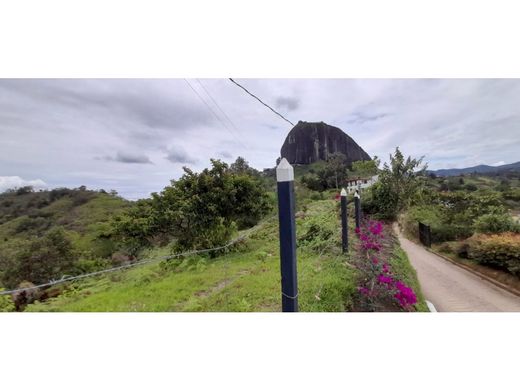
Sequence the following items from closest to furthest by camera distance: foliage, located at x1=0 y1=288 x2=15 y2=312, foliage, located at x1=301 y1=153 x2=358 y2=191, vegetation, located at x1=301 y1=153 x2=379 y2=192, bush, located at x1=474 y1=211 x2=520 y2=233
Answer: foliage, located at x1=0 y1=288 x2=15 y2=312, bush, located at x1=474 y1=211 x2=520 y2=233, vegetation, located at x1=301 y1=153 x2=379 y2=192, foliage, located at x1=301 y1=153 x2=358 y2=191

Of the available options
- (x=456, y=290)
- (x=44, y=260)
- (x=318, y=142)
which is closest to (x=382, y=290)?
(x=456, y=290)

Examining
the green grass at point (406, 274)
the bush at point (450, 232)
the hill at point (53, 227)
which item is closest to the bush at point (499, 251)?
the bush at point (450, 232)

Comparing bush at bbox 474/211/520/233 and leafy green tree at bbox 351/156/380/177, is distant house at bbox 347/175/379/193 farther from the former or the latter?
bush at bbox 474/211/520/233

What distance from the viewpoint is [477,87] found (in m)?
2.21

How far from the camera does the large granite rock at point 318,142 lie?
3582 mm

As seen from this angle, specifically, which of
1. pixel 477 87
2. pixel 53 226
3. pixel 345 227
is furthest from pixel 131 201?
pixel 477 87

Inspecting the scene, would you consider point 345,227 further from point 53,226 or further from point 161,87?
point 53,226

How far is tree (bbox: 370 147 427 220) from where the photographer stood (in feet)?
12.4

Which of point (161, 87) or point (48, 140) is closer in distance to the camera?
point (161, 87)

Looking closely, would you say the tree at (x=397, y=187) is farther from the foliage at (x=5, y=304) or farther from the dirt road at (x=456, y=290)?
the foliage at (x=5, y=304)

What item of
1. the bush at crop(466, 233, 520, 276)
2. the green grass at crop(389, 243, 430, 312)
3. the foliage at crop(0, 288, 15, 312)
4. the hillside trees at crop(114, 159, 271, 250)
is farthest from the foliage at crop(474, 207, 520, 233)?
the foliage at crop(0, 288, 15, 312)

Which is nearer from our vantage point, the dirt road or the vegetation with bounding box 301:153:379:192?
the dirt road

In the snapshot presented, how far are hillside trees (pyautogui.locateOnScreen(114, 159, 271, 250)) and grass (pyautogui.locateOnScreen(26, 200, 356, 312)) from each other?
1.54 ft
